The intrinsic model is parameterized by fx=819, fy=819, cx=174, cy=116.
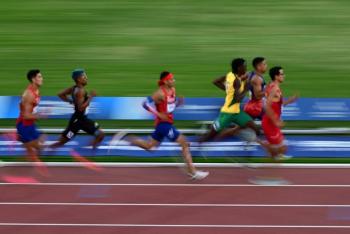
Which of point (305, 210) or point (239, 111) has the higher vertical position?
point (239, 111)

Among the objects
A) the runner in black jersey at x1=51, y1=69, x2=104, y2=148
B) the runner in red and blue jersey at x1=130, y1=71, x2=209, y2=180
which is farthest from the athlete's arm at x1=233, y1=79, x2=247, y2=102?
the runner in black jersey at x1=51, y1=69, x2=104, y2=148

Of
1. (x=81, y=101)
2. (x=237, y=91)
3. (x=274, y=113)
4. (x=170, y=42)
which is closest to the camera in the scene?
(x=274, y=113)

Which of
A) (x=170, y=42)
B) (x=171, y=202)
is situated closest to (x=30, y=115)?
A: (x=171, y=202)

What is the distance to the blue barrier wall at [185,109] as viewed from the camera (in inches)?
540

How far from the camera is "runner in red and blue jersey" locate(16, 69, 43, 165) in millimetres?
11719

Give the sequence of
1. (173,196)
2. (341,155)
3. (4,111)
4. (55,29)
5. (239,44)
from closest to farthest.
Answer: (173,196) → (341,155) → (4,111) → (239,44) → (55,29)

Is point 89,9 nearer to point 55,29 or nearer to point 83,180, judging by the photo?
point 55,29

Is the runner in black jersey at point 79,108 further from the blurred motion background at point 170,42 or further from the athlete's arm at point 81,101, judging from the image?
the blurred motion background at point 170,42

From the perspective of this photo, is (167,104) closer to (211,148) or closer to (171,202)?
(171,202)

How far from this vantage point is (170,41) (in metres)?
19.2

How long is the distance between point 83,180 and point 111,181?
41 centimetres

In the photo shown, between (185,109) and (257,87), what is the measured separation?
2144 millimetres

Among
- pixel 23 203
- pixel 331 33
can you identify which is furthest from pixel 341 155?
pixel 331 33

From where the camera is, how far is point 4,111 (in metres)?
14.2
